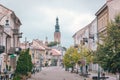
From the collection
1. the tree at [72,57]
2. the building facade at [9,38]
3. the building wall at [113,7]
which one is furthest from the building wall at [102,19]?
the tree at [72,57]

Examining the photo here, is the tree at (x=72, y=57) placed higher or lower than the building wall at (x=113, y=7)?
lower

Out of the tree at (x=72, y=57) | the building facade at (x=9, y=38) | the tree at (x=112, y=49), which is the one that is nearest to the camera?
the tree at (x=112, y=49)

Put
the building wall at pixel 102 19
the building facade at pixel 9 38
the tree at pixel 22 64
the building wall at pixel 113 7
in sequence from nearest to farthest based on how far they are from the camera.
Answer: the tree at pixel 22 64, the building wall at pixel 113 7, the building wall at pixel 102 19, the building facade at pixel 9 38

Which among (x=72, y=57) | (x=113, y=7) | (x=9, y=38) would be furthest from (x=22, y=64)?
(x=72, y=57)

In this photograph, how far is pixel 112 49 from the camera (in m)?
43.6

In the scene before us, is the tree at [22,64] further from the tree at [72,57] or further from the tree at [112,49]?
the tree at [72,57]

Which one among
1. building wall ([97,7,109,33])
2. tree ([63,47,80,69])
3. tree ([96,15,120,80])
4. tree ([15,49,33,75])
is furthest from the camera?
tree ([63,47,80,69])

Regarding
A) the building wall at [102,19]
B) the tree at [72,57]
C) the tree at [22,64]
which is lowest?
the tree at [22,64]

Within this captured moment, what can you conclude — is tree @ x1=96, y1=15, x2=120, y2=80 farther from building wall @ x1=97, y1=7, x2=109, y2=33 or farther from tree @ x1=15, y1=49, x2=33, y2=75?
building wall @ x1=97, y1=7, x2=109, y2=33

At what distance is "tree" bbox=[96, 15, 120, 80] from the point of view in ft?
142

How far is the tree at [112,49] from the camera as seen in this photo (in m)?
43.2

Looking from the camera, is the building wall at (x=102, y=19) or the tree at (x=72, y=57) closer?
the building wall at (x=102, y=19)

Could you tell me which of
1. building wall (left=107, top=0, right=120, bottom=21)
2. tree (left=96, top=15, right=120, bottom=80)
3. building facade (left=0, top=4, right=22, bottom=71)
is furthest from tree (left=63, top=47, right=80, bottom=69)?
tree (left=96, top=15, right=120, bottom=80)

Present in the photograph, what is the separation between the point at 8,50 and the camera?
303 feet
